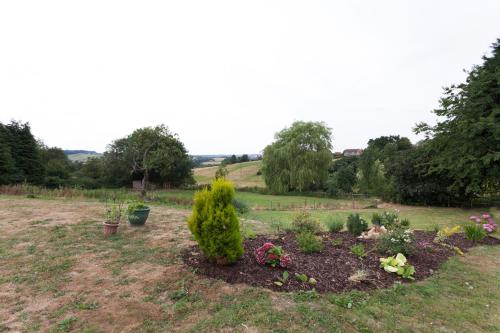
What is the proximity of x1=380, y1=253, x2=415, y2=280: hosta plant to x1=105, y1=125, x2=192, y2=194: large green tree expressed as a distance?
29953mm

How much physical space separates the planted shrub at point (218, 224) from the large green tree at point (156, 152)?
28.8m

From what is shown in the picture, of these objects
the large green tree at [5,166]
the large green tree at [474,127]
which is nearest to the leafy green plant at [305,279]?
the large green tree at [474,127]

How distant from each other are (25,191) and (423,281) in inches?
766

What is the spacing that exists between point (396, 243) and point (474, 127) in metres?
9.81

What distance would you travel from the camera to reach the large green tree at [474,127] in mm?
11680

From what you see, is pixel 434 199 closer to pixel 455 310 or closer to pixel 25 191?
pixel 455 310

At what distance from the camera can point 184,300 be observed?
365 centimetres

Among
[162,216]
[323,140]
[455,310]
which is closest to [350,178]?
[323,140]

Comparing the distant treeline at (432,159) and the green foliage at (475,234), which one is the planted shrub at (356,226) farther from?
the distant treeline at (432,159)

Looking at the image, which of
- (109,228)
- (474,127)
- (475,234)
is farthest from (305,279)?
(474,127)

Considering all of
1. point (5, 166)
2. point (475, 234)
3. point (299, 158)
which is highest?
point (299, 158)

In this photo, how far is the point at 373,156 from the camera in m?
27.0

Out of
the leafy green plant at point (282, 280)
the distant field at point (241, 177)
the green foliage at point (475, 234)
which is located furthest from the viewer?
the distant field at point (241, 177)

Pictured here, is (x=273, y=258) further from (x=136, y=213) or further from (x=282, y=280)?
(x=136, y=213)
